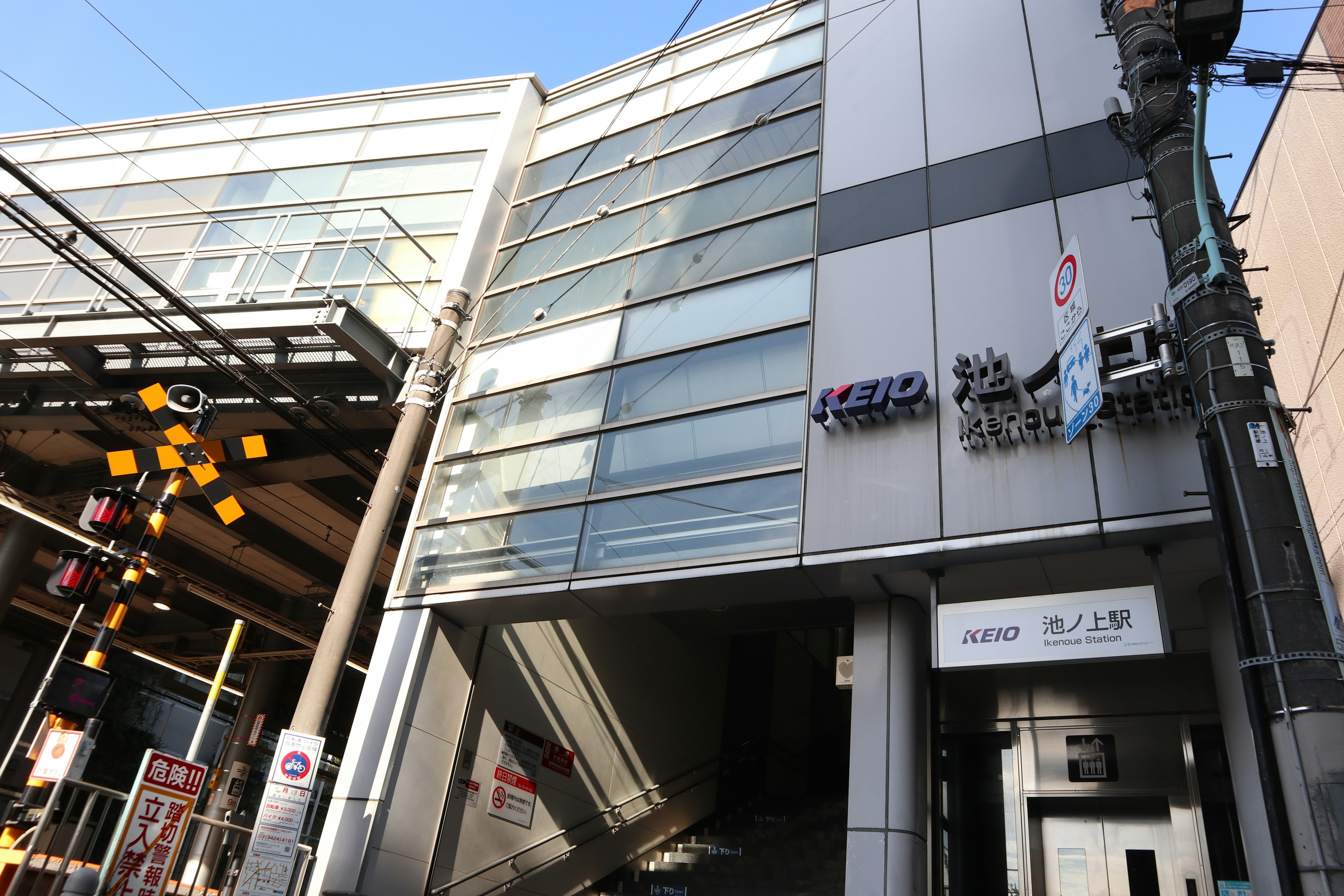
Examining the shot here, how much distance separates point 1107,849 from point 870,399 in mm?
6695

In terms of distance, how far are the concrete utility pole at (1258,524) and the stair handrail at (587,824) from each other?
31.1 ft

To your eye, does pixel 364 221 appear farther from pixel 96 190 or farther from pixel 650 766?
pixel 650 766

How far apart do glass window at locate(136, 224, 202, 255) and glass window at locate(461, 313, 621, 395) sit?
8712mm

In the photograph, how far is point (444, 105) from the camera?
19719 mm

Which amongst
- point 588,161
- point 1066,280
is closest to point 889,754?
point 1066,280

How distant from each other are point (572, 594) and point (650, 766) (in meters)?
5.81

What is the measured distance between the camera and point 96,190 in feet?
71.2

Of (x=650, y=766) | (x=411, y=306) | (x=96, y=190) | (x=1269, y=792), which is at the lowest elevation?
(x=1269, y=792)

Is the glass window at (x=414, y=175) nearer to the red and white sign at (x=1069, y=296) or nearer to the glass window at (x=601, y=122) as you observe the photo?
the glass window at (x=601, y=122)

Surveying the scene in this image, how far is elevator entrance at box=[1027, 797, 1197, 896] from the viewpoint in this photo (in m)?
10.5

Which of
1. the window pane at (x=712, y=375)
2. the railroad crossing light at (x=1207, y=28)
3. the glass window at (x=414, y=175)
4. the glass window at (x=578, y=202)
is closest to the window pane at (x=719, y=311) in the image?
the window pane at (x=712, y=375)

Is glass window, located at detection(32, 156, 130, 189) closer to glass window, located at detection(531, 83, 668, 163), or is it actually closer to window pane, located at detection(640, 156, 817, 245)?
glass window, located at detection(531, 83, 668, 163)

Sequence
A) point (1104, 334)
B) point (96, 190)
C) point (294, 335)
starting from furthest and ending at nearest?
point (96, 190), point (294, 335), point (1104, 334)

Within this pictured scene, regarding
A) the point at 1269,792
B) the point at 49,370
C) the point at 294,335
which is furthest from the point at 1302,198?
the point at 49,370
